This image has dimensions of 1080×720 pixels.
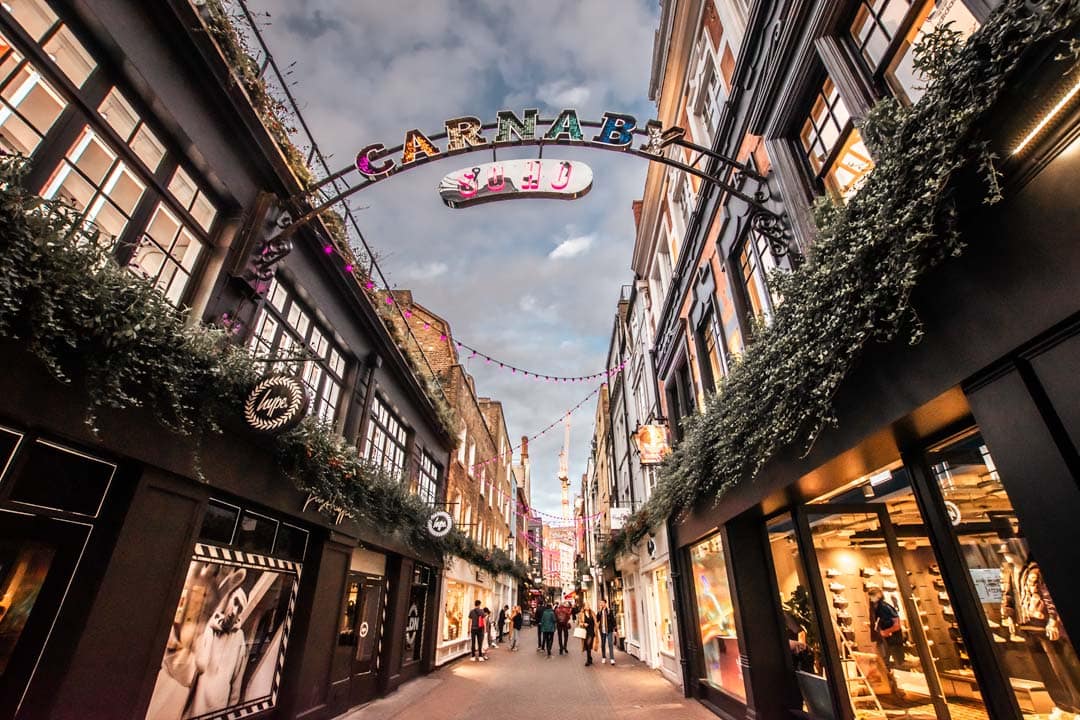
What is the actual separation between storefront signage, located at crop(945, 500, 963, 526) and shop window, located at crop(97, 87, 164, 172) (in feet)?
29.0

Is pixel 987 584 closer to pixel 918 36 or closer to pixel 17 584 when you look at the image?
pixel 918 36

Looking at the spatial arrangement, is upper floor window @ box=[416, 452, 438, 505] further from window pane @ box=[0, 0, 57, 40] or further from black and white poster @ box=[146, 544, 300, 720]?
window pane @ box=[0, 0, 57, 40]

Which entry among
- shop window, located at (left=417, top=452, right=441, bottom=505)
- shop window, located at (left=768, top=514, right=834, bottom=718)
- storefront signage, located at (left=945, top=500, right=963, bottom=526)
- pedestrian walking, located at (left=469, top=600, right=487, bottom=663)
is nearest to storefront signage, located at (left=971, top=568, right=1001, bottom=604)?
storefront signage, located at (left=945, top=500, right=963, bottom=526)

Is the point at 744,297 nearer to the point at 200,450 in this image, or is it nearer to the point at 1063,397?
the point at 1063,397

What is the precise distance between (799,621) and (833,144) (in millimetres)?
6718

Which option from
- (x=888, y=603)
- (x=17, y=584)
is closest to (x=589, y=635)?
(x=888, y=603)

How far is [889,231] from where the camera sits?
3.11 metres

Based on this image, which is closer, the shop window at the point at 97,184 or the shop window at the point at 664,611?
the shop window at the point at 97,184

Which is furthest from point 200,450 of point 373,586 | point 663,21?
point 663,21

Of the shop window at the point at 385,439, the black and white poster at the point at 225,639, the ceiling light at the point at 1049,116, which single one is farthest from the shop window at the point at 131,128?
the ceiling light at the point at 1049,116

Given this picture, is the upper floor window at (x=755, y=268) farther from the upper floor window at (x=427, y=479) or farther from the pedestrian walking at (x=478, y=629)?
the pedestrian walking at (x=478, y=629)

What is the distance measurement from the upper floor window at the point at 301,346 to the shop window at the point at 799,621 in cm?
743

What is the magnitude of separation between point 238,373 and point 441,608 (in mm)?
13687

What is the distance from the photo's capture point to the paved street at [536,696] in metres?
9.07
